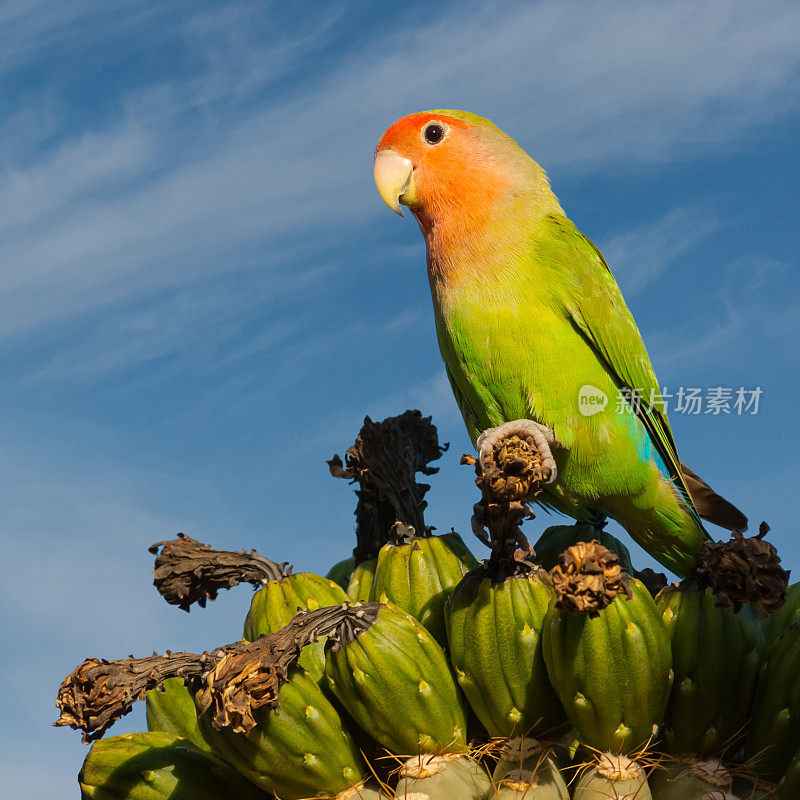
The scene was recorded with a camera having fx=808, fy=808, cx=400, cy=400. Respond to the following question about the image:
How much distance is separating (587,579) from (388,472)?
172 cm

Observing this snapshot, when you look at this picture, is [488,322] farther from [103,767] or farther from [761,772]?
[103,767]

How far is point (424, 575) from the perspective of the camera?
11.7 feet

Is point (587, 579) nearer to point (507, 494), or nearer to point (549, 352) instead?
point (507, 494)

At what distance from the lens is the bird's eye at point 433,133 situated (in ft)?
16.6

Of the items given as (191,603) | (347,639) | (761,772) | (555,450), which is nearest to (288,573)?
(191,603)

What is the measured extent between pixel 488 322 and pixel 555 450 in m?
0.80

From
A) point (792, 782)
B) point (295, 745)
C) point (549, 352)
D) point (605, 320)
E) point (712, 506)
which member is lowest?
point (792, 782)

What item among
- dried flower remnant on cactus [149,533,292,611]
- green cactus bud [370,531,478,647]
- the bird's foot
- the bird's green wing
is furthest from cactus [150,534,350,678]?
the bird's green wing

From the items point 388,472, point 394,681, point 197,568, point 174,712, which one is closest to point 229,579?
point 197,568

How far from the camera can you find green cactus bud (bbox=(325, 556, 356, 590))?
473 cm

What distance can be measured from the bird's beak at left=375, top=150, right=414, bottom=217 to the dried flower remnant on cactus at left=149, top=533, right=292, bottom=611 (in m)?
2.42

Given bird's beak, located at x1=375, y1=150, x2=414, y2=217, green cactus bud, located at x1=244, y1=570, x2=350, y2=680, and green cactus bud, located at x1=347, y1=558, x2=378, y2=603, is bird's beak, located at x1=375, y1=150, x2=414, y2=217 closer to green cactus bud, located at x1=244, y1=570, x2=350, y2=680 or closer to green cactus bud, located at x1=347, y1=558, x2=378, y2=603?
green cactus bud, located at x1=347, y1=558, x2=378, y2=603

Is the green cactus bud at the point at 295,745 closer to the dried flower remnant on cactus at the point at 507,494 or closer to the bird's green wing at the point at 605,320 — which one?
the dried flower remnant on cactus at the point at 507,494

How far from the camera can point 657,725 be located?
299 centimetres
